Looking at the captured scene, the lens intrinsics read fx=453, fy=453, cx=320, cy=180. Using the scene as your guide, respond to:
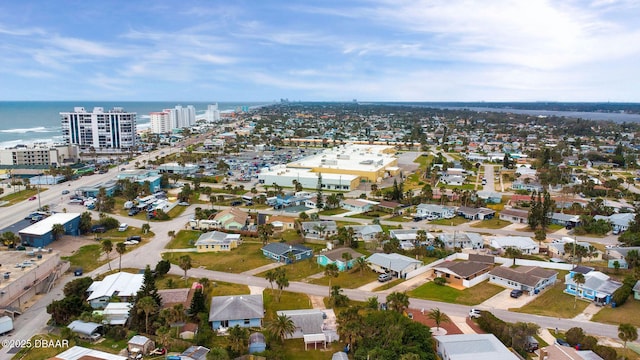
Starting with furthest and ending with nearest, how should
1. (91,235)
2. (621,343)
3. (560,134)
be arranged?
1. (560,134)
2. (91,235)
3. (621,343)

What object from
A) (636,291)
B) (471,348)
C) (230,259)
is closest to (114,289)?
(230,259)

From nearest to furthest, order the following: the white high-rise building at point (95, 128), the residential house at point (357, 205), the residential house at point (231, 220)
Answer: the residential house at point (231, 220) < the residential house at point (357, 205) < the white high-rise building at point (95, 128)

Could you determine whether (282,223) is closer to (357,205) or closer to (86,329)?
(357,205)

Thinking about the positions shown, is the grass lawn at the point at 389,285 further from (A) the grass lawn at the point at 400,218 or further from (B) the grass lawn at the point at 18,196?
(B) the grass lawn at the point at 18,196

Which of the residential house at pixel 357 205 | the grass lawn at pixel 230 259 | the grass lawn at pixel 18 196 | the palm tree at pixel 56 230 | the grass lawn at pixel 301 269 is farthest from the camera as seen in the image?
the grass lawn at pixel 18 196

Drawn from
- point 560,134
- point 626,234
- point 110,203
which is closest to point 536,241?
point 626,234

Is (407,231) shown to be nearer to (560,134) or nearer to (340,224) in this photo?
(340,224)

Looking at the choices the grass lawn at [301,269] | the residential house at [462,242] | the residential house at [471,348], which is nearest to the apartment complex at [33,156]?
the grass lawn at [301,269]
